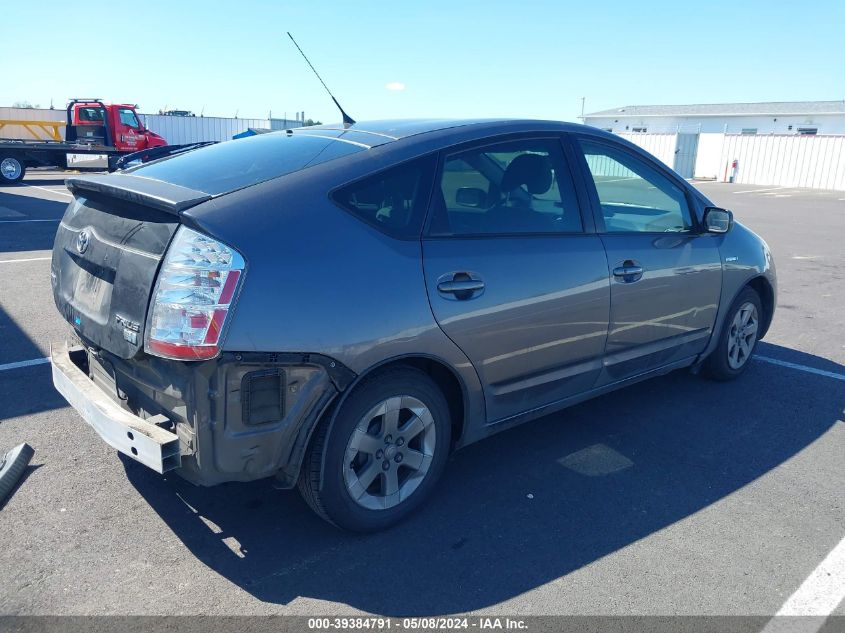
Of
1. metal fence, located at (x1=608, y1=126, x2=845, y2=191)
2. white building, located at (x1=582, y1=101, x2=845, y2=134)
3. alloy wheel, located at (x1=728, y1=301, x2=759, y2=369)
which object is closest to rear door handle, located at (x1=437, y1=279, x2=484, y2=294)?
alloy wheel, located at (x1=728, y1=301, x2=759, y2=369)

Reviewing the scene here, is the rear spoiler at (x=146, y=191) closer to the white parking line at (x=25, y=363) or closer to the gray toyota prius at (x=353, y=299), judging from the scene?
the gray toyota prius at (x=353, y=299)

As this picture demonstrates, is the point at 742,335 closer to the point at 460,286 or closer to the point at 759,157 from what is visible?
the point at 460,286

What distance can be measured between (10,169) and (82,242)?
21.5 meters

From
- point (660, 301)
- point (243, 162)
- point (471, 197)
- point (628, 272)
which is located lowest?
point (660, 301)

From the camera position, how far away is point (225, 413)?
2678mm

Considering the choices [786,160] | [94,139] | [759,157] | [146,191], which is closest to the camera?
[146,191]

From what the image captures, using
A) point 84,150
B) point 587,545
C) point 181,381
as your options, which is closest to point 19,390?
point 181,381

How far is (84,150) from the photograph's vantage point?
2320cm

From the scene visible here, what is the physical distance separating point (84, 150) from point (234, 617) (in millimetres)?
23900

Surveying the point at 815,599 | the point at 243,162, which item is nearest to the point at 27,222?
the point at 243,162

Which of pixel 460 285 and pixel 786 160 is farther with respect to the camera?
pixel 786 160

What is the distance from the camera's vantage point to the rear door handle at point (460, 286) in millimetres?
3165

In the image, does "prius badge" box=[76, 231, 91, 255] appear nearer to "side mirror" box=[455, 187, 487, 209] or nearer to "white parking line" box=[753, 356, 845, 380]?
"side mirror" box=[455, 187, 487, 209]

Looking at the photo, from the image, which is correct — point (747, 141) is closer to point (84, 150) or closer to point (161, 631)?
point (84, 150)
